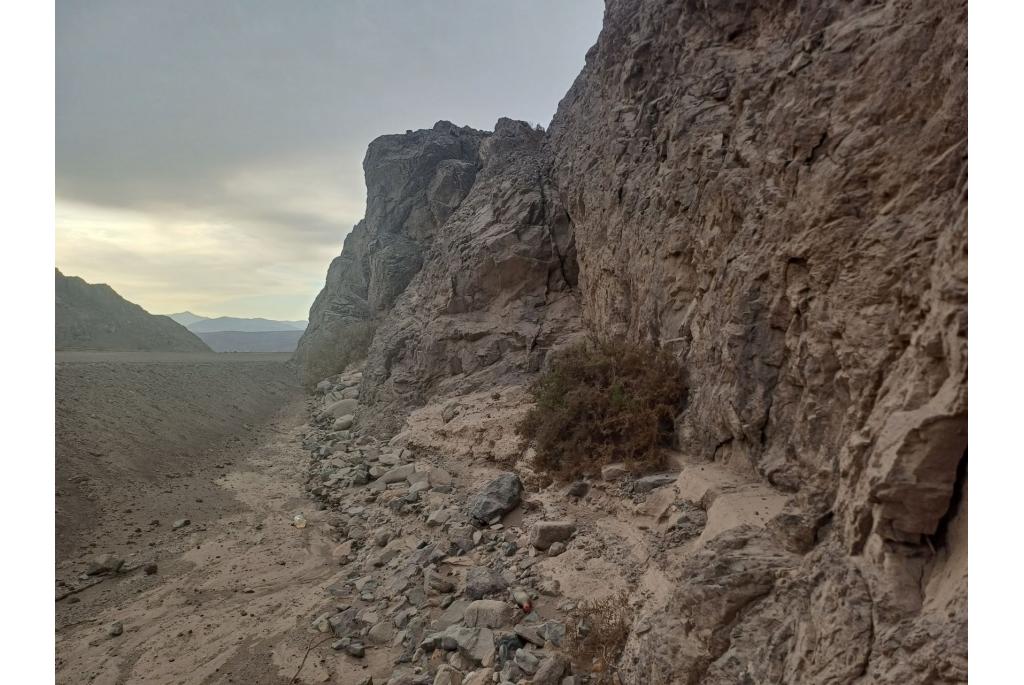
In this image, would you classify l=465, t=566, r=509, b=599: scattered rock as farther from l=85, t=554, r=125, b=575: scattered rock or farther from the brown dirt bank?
the brown dirt bank

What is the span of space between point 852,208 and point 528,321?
394 inches

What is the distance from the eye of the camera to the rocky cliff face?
11.3 feet

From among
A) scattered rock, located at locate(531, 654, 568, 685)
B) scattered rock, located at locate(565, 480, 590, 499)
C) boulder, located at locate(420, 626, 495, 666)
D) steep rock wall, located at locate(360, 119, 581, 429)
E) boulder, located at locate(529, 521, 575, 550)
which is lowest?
boulder, located at locate(420, 626, 495, 666)

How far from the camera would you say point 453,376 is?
15109 mm

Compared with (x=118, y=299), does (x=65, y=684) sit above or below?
below

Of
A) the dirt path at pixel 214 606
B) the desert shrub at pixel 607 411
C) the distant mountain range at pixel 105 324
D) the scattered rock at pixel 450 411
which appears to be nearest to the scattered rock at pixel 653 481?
the desert shrub at pixel 607 411

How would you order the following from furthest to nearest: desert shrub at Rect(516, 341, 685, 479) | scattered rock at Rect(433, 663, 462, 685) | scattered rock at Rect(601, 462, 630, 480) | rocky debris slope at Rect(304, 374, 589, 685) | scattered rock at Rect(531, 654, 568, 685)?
desert shrub at Rect(516, 341, 685, 479), scattered rock at Rect(601, 462, 630, 480), rocky debris slope at Rect(304, 374, 589, 685), scattered rock at Rect(433, 663, 462, 685), scattered rock at Rect(531, 654, 568, 685)

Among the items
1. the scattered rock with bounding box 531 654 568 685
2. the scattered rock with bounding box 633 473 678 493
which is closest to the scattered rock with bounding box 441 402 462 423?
the scattered rock with bounding box 633 473 678 493

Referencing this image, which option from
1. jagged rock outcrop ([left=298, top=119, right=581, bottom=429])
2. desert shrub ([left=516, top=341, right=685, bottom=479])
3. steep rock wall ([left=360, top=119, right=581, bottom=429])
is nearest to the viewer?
desert shrub ([left=516, top=341, right=685, bottom=479])

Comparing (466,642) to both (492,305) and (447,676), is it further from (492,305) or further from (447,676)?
(492,305)

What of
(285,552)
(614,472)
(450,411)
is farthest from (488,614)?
(450,411)

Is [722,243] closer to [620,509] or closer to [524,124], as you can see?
[620,509]

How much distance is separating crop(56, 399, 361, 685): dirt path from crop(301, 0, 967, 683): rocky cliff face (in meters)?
4.73

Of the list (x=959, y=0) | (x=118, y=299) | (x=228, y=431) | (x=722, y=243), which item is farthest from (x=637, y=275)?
(x=118, y=299)
